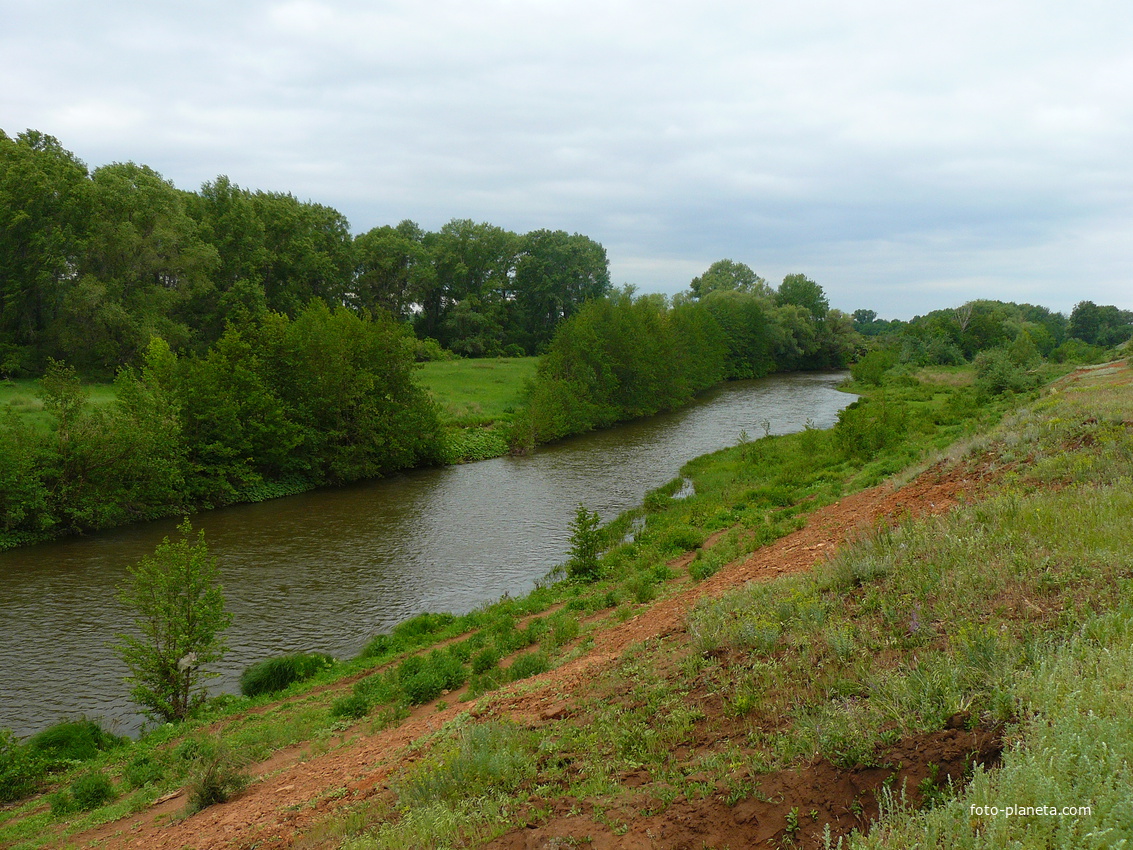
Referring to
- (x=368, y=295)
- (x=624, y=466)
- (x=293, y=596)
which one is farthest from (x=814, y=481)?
(x=368, y=295)

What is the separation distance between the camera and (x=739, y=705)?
6184 millimetres

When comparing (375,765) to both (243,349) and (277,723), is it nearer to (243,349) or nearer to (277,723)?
(277,723)

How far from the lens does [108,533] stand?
85.6ft

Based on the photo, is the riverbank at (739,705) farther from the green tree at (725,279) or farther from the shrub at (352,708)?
the green tree at (725,279)

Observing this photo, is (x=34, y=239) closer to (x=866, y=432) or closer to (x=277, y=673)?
(x=277, y=673)

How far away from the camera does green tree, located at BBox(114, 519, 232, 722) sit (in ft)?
41.6

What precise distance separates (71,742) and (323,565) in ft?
34.7

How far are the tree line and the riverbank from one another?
119 feet

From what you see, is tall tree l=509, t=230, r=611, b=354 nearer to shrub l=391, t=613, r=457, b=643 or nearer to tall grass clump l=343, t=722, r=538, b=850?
shrub l=391, t=613, r=457, b=643

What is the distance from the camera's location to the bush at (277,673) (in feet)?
45.2

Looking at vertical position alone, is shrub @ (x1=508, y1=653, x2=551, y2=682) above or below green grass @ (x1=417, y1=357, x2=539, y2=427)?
below

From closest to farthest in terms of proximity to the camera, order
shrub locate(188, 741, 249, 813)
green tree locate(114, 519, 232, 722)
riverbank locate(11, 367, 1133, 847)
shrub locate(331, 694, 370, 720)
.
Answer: riverbank locate(11, 367, 1133, 847), shrub locate(188, 741, 249, 813), shrub locate(331, 694, 370, 720), green tree locate(114, 519, 232, 722)

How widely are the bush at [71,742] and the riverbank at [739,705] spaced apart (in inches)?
31.8

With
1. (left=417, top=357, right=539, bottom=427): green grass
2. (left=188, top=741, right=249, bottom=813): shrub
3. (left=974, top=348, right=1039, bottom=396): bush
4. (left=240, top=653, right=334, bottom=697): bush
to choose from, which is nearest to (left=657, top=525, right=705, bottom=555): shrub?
(left=240, top=653, right=334, bottom=697): bush
